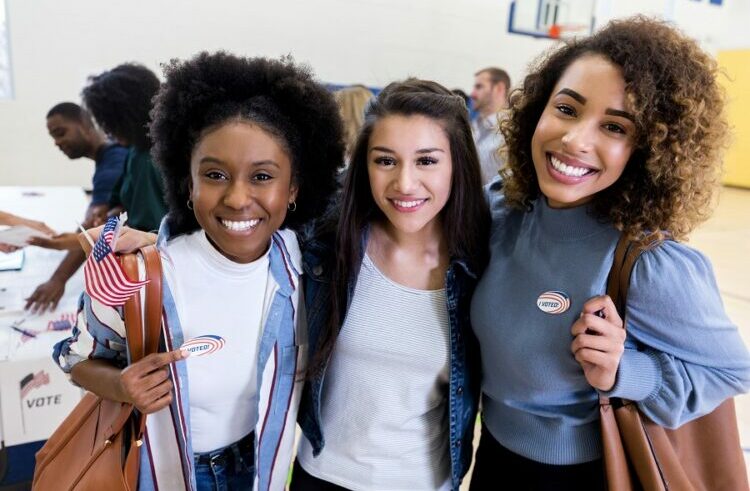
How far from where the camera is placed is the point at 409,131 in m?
1.38

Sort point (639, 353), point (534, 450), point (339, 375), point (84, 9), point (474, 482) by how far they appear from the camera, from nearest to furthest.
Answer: point (639, 353) < point (534, 450) < point (339, 375) < point (474, 482) < point (84, 9)

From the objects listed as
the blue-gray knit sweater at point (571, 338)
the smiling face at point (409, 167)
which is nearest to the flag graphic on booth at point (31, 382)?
the smiling face at point (409, 167)

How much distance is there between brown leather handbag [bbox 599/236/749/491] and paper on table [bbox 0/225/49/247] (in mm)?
2443

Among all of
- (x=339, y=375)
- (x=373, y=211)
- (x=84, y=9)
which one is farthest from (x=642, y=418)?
(x=84, y=9)

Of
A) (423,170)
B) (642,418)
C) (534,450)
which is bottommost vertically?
(534,450)

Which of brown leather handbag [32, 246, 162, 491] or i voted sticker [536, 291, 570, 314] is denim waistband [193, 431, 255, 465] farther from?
i voted sticker [536, 291, 570, 314]

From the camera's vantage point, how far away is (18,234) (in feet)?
7.76

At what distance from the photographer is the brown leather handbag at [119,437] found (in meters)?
1.18

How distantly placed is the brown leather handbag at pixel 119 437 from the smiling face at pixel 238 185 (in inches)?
6.8

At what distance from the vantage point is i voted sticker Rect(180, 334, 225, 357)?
120 centimetres

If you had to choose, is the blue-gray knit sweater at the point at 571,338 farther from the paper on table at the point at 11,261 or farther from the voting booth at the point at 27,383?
the paper on table at the point at 11,261

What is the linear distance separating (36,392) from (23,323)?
344 mm

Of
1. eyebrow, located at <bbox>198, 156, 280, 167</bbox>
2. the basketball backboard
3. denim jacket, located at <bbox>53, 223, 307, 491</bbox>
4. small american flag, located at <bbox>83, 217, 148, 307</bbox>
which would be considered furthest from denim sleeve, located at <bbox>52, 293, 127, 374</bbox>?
the basketball backboard

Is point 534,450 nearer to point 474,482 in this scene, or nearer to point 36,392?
point 474,482
